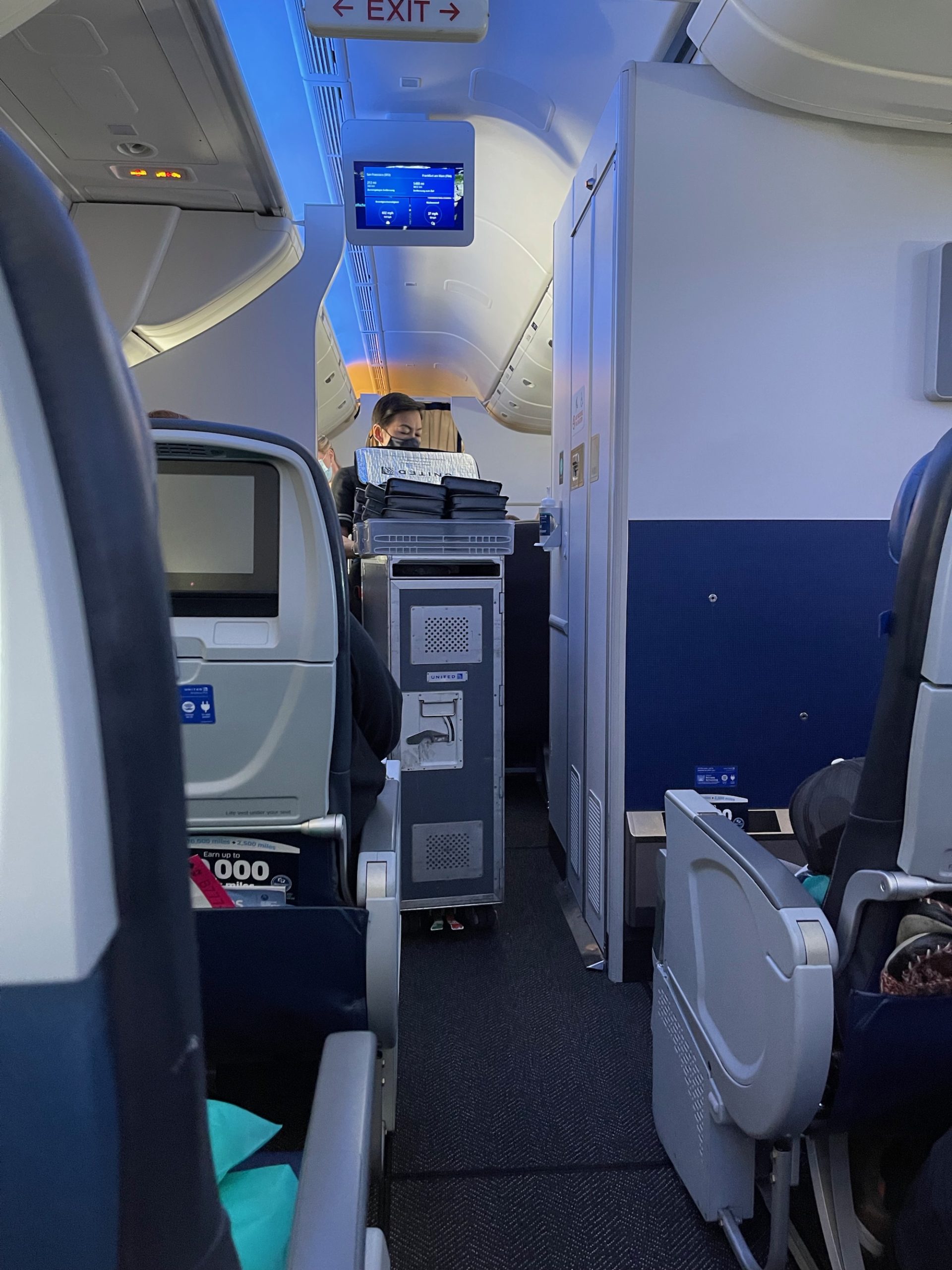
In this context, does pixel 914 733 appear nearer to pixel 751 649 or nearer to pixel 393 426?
pixel 751 649

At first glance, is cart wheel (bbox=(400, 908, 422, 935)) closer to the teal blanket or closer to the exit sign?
the teal blanket

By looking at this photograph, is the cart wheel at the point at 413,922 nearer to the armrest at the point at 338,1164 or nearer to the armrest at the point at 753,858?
the armrest at the point at 753,858

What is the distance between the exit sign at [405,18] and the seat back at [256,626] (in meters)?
2.14

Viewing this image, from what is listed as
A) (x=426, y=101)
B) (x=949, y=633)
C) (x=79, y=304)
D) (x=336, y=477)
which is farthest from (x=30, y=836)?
(x=426, y=101)

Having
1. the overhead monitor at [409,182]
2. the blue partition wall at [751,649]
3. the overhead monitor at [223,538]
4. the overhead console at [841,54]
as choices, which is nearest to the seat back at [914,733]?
the overhead monitor at [223,538]

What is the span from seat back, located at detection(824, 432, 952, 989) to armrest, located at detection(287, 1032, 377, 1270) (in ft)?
2.88

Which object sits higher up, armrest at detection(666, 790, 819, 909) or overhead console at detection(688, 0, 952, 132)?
overhead console at detection(688, 0, 952, 132)

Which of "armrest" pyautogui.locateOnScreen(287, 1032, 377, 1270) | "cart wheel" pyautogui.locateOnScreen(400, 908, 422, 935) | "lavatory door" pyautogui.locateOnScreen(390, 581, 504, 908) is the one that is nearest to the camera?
"armrest" pyautogui.locateOnScreen(287, 1032, 377, 1270)

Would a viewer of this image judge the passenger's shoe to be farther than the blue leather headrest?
No

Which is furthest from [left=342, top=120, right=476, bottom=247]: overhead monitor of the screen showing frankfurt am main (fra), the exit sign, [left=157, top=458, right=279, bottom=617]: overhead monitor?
[left=157, top=458, right=279, bottom=617]: overhead monitor

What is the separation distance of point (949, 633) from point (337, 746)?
1.09 m

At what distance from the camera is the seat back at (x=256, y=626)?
1.49m

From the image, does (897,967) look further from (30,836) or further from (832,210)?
(832,210)

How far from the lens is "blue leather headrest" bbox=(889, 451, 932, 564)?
1.46 metres
